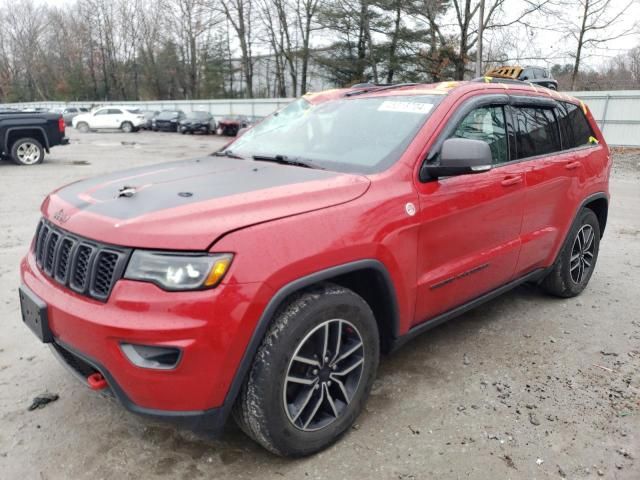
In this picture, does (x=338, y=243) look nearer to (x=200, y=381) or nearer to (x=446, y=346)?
(x=200, y=381)

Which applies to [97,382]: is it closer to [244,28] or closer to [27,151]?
[27,151]

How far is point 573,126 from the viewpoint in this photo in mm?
4355

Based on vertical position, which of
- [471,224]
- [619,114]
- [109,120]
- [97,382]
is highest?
[109,120]

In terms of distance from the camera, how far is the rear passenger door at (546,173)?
12.2 feet

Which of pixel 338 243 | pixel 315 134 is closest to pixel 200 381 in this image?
pixel 338 243

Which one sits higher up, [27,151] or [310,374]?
[27,151]

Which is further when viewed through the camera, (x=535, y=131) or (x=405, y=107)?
(x=535, y=131)

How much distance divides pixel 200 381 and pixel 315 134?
1.84 meters

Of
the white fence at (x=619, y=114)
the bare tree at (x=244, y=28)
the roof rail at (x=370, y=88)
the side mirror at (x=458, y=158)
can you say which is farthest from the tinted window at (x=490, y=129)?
the bare tree at (x=244, y=28)

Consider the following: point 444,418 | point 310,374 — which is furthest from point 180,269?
point 444,418

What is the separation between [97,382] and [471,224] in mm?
2208

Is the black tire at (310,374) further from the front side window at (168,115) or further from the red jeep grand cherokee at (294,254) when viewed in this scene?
the front side window at (168,115)

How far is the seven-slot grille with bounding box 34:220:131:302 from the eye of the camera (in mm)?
2152

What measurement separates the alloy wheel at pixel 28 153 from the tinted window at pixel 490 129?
13.8 metres
